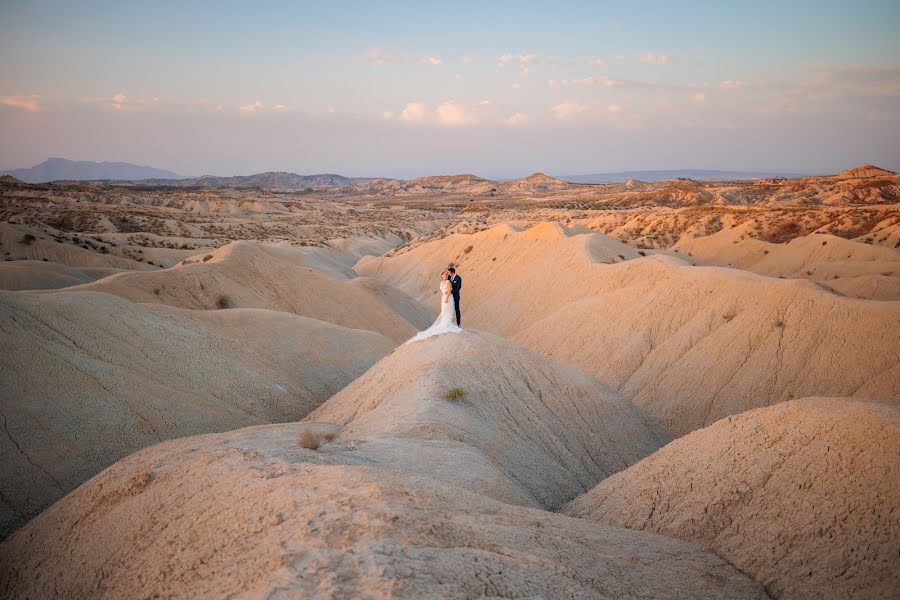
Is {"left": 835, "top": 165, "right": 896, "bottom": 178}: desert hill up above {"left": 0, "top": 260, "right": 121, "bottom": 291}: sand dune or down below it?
above

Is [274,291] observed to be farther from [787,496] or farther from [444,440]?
[787,496]

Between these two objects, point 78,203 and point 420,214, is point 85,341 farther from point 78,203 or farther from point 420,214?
point 420,214

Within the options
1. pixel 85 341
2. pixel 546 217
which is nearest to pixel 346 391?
pixel 85 341

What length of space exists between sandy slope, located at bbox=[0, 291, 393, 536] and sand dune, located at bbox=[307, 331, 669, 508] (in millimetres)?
3287

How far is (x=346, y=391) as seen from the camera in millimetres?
16172

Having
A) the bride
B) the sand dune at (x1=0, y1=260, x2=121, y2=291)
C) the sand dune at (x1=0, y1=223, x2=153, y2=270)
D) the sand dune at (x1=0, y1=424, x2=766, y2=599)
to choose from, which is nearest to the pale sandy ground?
the sand dune at (x1=0, y1=424, x2=766, y2=599)

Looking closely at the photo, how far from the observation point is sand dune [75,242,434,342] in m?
26.0

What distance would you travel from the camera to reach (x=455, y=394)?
12555mm

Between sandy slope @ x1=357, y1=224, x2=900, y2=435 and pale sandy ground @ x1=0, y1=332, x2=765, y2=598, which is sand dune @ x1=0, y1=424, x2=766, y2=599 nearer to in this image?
pale sandy ground @ x1=0, y1=332, x2=765, y2=598

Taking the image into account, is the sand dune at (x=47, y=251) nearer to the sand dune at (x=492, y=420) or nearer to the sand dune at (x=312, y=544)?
the sand dune at (x=492, y=420)

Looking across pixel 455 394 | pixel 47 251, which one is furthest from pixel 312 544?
pixel 47 251

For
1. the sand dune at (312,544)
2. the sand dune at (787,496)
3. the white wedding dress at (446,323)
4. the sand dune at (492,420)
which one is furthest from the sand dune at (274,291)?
the sand dune at (787,496)

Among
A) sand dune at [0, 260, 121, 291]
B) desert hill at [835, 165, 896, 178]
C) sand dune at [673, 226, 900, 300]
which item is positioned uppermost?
desert hill at [835, 165, 896, 178]

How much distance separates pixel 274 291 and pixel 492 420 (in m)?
21.6
